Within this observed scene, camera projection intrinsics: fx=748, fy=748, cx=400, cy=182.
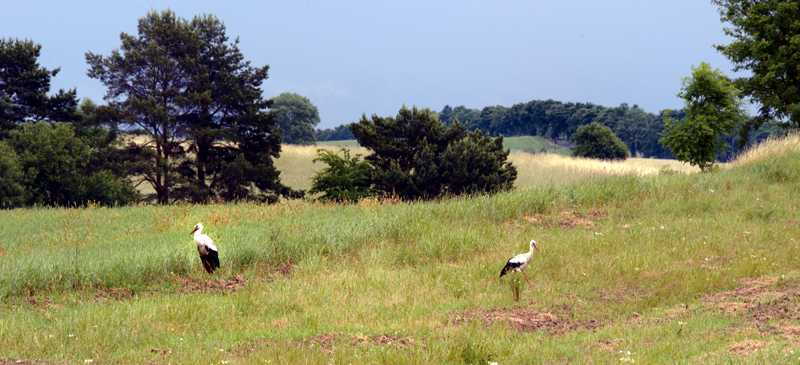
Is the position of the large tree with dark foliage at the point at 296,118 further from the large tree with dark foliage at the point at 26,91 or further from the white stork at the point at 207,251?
the white stork at the point at 207,251

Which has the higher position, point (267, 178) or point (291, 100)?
point (291, 100)

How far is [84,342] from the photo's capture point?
28.7ft

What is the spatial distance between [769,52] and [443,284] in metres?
29.5

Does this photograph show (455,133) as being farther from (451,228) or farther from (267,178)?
(451,228)

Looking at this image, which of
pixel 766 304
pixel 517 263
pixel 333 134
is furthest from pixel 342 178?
pixel 333 134

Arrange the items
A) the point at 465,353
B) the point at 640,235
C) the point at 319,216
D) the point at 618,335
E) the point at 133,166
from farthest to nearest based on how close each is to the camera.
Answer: the point at 133,166
the point at 319,216
the point at 640,235
the point at 618,335
the point at 465,353

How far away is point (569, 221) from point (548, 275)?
4774 mm

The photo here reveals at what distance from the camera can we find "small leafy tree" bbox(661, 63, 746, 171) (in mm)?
30688

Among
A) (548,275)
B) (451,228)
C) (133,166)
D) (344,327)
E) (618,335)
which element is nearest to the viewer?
(618,335)

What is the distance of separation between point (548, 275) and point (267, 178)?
115 ft

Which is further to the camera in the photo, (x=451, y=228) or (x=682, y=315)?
(x=451, y=228)

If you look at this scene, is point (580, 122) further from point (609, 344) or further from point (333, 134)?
point (609, 344)

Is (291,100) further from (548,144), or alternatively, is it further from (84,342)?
(84,342)

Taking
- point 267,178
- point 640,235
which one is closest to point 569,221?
point 640,235
